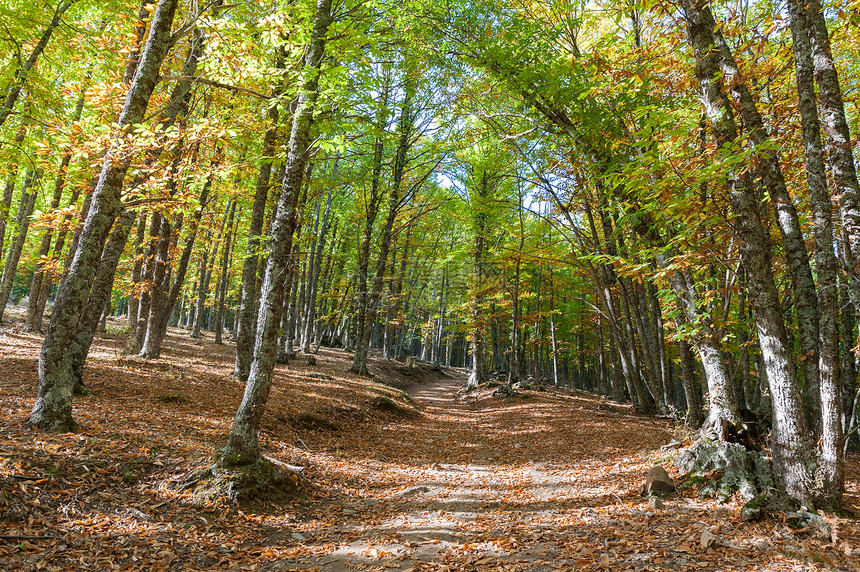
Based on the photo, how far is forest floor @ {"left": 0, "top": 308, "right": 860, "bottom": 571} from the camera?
3.82 meters

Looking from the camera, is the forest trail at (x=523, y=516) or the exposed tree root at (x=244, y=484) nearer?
the forest trail at (x=523, y=516)

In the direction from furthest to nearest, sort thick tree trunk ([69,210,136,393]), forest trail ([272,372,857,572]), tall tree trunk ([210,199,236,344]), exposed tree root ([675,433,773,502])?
1. tall tree trunk ([210,199,236,344])
2. thick tree trunk ([69,210,136,393])
3. exposed tree root ([675,433,773,502])
4. forest trail ([272,372,857,572])

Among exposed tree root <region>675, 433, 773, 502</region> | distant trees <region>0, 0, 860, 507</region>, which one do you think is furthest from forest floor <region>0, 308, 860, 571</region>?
distant trees <region>0, 0, 860, 507</region>

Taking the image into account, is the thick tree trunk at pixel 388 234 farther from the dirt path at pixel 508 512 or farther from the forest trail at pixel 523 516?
the forest trail at pixel 523 516

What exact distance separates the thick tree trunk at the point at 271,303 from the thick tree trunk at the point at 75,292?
215 cm

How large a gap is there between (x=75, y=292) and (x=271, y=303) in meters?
2.59

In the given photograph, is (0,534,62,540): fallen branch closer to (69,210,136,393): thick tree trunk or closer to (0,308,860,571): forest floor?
(0,308,860,571): forest floor

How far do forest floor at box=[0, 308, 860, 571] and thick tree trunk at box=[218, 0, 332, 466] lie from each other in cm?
56

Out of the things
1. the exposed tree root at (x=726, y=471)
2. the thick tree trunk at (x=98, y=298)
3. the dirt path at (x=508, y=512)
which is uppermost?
the thick tree trunk at (x=98, y=298)

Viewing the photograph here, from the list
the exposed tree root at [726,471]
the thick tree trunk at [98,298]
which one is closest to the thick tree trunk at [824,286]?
the exposed tree root at [726,471]

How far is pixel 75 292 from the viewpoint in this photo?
549cm

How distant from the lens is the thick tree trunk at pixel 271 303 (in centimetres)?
541

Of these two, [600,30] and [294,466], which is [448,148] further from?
[294,466]

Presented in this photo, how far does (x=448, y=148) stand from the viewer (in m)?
15.9
